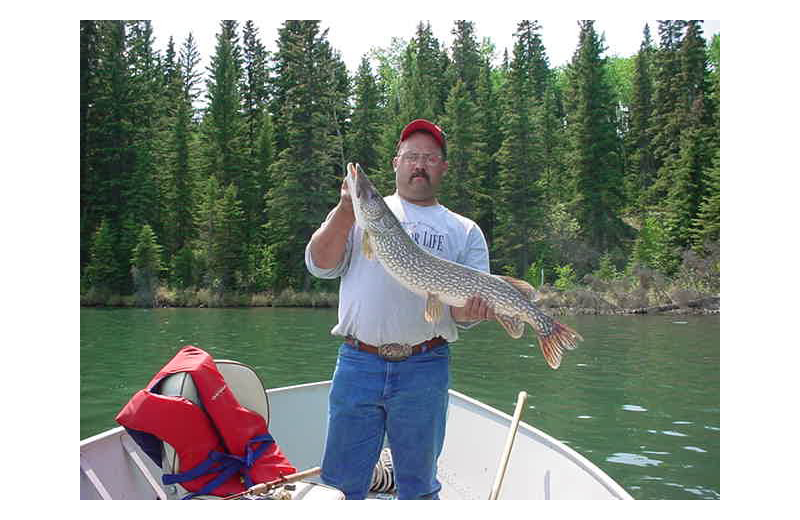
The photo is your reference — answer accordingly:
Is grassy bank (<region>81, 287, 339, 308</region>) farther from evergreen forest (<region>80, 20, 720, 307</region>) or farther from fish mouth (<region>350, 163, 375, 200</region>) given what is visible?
fish mouth (<region>350, 163, 375, 200</region>)

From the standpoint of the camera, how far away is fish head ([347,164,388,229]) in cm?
297

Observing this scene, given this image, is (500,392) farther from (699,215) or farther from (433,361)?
(699,215)

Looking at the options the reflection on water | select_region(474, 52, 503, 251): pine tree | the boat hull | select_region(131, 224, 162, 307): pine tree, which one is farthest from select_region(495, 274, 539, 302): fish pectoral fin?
select_region(474, 52, 503, 251): pine tree

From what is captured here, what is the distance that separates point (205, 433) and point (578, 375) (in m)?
10.7

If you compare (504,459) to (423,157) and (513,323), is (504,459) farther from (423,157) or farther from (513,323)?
(423,157)

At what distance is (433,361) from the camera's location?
124 inches

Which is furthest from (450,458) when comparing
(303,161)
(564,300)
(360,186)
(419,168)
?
(303,161)

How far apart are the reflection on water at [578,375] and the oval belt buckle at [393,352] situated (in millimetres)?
4312

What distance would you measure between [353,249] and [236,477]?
1.32 m

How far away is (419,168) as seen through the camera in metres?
3.22

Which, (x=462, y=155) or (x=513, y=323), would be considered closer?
(x=513, y=323)

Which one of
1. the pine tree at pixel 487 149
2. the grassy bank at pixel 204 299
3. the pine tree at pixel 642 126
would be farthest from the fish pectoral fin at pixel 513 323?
the pine tree at pixel 642 126

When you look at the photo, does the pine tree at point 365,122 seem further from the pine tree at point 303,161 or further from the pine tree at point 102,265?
the pine tree at point 102,265
